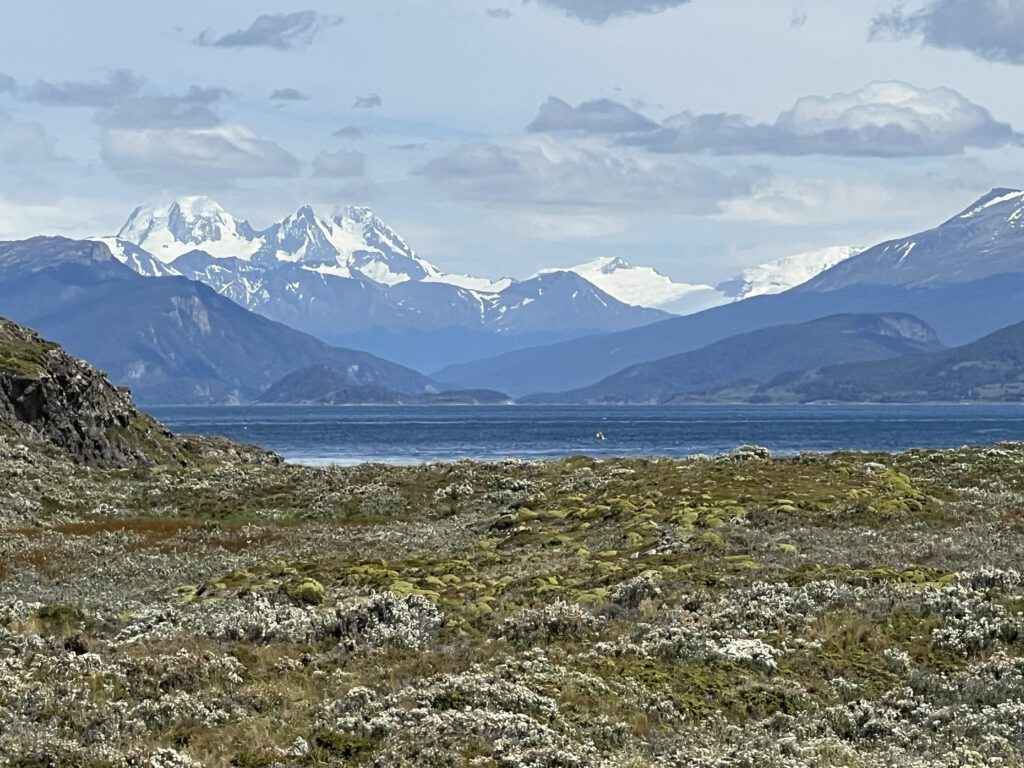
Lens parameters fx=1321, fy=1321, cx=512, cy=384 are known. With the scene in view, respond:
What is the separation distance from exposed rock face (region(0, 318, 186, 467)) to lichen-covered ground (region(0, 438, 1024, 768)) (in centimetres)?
2823

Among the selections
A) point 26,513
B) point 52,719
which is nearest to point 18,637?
point 52,719

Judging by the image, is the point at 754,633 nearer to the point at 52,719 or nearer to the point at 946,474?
the point at 52,719

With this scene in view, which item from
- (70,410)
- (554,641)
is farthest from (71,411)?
(554,641)

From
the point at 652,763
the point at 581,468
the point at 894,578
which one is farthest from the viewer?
the point at 581,468

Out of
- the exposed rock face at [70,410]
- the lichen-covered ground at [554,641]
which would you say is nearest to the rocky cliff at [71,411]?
the exposed rock face at [70,410]

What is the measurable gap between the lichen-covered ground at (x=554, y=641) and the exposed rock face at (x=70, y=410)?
28232 millimetres

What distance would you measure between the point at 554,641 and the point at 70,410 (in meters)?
55.3

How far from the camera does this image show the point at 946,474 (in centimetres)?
5116

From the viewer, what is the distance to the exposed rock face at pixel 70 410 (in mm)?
69562

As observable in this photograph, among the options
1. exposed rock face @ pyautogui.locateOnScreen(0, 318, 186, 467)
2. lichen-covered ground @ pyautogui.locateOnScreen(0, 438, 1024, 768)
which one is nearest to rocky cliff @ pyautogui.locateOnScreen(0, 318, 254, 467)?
exposed rock face @ pyautogui.locateOnScreen(0, 318, 186, 467)

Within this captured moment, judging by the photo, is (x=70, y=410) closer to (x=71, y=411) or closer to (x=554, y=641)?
(x=71, y=411)

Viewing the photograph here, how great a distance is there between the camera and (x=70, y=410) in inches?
2844

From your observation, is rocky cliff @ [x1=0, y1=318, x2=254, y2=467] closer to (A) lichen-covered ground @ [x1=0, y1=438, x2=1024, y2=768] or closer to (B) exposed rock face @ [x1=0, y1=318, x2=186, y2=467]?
(B) exposed rock face @ [x1=0, y1=318, x2=186, y2=467]

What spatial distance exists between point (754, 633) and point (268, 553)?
2107cm
